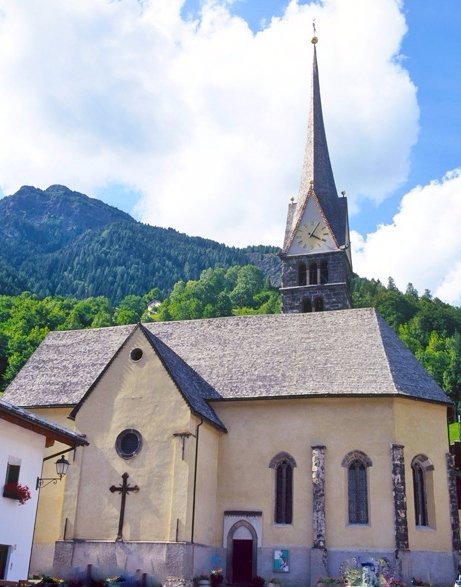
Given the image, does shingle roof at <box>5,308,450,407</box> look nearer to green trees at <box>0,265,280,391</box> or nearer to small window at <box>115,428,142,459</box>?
small window at <box>115,428,142,459</box>

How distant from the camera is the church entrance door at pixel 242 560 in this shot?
91.4 ft

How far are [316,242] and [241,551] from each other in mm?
22556

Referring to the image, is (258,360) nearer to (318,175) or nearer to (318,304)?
(318,304)

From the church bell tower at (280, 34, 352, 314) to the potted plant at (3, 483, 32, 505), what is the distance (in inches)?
1065

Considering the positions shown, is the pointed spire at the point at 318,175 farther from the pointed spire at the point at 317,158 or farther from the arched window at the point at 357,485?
the arched window at the point at 357,485

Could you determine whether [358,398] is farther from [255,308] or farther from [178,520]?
[255,308]

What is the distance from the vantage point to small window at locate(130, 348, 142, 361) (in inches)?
1128

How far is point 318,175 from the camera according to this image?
4819cm

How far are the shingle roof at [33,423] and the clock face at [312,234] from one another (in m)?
27.7

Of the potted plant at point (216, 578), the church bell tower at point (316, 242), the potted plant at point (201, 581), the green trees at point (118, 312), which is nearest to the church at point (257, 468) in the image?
the potted plant at point (216, 578)

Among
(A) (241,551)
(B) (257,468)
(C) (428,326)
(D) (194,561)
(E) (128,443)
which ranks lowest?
(D) (194,561)

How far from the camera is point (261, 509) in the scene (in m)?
28.3

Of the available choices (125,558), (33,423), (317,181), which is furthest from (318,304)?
(33,423)

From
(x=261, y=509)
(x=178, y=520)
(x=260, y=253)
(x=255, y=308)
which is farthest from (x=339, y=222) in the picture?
(x=260, y=253)
